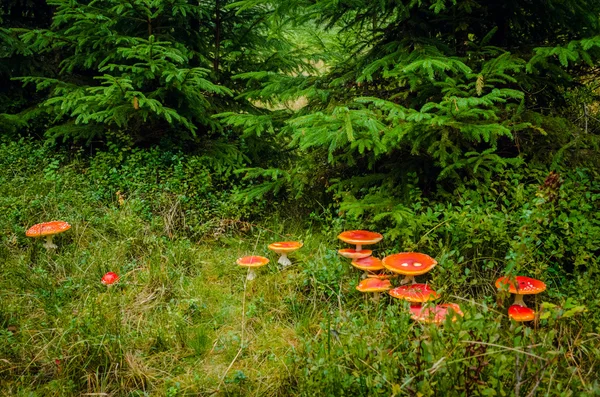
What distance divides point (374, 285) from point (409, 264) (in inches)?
12.8

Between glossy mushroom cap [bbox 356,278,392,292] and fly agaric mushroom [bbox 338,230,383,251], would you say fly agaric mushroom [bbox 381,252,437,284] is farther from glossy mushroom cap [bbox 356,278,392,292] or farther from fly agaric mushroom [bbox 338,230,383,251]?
fly agaric mushroom [bbox 338,230,383,251]

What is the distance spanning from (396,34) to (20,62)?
18.7 feet

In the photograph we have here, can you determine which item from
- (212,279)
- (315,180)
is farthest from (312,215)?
(212,279)

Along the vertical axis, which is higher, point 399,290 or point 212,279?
point 399,290

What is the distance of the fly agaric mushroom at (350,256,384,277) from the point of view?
3.60 m

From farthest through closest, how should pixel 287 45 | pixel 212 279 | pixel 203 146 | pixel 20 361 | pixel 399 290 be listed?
1. pixel 287 45
2. pixel 203 146
3. pixel 212 279
4. pixel 399 290
5. pixel 20 361

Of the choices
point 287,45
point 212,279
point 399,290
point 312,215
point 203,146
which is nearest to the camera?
Result: point 399,290

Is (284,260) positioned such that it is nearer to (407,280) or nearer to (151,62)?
(407,280)

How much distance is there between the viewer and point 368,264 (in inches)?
145

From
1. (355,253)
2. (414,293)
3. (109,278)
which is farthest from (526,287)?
(109,278)

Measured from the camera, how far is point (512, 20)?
4.36m

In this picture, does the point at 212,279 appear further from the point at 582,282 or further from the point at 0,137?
the point at 0,137

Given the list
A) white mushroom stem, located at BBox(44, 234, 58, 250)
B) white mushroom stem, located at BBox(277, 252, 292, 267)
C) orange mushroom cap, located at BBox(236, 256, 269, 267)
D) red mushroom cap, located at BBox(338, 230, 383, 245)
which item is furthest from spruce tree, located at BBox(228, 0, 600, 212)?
white mushroom stem, located at BBox(44, 234, 58, 250)

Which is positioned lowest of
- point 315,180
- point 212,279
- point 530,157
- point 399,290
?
point 212,279
